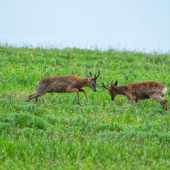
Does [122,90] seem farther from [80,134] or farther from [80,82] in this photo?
[80,134]

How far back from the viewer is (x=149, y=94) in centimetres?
895

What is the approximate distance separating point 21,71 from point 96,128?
27.7 ft

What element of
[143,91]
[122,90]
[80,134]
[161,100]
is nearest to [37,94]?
[122,90]

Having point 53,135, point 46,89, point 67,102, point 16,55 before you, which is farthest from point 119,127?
point 16,55

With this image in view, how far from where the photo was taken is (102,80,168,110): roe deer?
28.7ft

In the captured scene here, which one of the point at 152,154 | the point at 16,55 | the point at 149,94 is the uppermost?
the point at 16,55

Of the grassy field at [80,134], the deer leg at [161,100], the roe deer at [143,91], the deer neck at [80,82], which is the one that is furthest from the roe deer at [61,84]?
the deer leg at [161,100]

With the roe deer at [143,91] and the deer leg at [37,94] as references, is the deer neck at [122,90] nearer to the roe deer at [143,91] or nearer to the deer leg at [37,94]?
the roe deer at [143,91]

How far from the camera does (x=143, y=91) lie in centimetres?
916

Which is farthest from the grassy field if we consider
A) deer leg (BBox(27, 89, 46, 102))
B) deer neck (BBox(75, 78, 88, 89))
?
deer neck (BBox(75, 78, 88, 89))

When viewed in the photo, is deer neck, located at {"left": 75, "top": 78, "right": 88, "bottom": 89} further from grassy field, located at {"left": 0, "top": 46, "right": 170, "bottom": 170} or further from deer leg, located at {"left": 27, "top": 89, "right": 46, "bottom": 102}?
deer leg, located at {"left": 27, "top": 89, "right": 46, "bottom": 102}

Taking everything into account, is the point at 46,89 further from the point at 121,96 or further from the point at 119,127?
the point at 119,127

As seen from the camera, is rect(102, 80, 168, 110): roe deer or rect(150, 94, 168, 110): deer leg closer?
rect(150, 94, 168, 110): deer leg

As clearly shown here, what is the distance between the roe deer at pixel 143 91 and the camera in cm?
874
